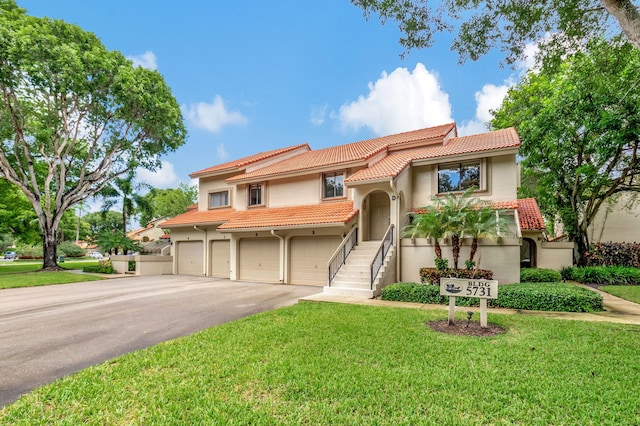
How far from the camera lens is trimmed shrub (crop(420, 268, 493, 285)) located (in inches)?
Result: 397

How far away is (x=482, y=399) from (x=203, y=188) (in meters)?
19.7

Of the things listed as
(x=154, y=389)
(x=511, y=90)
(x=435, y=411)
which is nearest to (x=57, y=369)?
(x=154, y=389)

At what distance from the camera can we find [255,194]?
693 inches

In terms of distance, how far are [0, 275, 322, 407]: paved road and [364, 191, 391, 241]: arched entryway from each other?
3839 millimetres

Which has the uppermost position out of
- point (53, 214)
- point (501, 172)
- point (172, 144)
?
point (172, 144)

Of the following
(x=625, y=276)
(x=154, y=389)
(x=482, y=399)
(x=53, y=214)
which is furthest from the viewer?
(x=53, y=214)

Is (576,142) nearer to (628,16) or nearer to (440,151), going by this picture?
(440,151)

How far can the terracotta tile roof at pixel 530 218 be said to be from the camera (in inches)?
558

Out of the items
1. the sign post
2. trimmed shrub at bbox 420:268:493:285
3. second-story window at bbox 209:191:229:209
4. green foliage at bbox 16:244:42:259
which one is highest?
second-story window at bbox 209:191:229:209

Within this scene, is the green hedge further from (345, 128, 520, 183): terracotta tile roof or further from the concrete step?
(345, 128, 520, 183): terracotta tile roof

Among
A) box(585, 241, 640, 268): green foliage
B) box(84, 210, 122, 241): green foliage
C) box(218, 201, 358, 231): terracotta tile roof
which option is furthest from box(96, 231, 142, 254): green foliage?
box(585, 241, 640, 268): green foliage

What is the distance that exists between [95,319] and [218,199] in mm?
12616

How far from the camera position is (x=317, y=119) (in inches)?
1019

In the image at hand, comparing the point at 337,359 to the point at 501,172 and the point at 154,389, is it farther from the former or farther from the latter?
the point at 501,172
